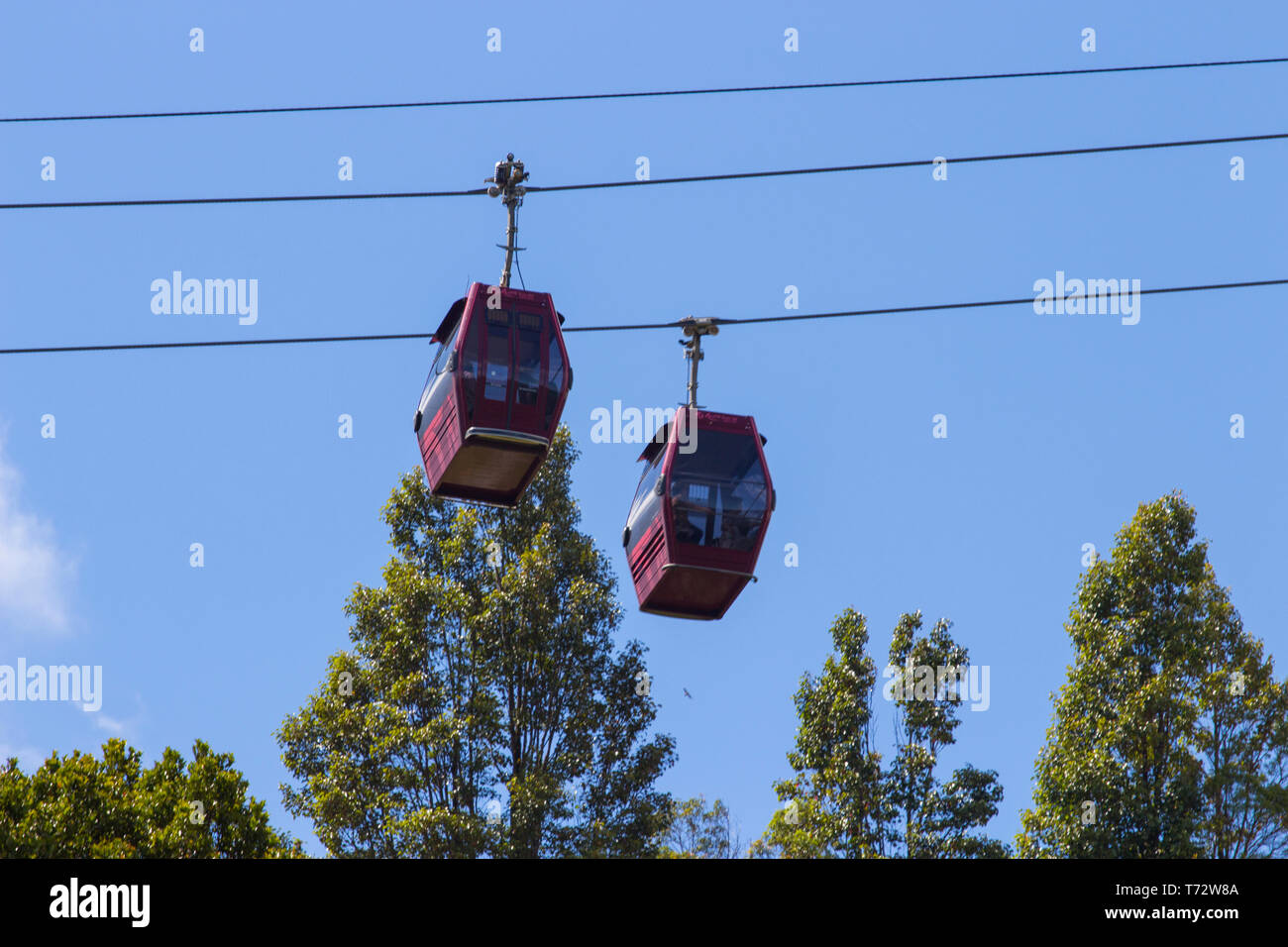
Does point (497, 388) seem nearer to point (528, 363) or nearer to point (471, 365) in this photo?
point (471, 365)

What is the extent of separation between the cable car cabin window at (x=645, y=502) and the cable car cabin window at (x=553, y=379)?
1525 millimetres

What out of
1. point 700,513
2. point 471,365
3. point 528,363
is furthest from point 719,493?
point 471,365

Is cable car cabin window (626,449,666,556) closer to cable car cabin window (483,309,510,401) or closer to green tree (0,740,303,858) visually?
cable car cabin window (483,309,510,401)

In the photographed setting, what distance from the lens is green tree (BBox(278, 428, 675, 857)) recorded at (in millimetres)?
30922

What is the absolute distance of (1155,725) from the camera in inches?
1267

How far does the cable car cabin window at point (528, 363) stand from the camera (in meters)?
18.4

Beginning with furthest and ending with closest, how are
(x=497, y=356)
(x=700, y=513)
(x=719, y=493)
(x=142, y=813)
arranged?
(x=142, y=813), (x=719, y=493), (x=700, y=513), (x=497, y=356)

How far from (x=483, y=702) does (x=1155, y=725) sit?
1256cm

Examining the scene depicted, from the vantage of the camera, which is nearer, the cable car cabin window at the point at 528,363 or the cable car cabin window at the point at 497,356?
the cable car cabin window at the point at 497,356

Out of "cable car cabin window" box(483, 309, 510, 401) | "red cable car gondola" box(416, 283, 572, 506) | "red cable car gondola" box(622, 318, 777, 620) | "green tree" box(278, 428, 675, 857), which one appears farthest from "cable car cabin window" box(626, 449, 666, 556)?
"green tree" box(278, 428, 675, 857)

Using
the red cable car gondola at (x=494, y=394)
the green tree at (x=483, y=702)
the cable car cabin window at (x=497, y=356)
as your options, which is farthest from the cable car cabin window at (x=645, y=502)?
the green tree at (x=483, y=702)

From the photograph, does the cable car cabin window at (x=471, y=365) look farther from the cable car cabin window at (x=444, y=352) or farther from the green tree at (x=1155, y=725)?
the green tree at (x=1155, y=725)

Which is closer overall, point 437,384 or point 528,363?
point 528,363

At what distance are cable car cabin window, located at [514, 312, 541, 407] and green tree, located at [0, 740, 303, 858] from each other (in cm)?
1426
